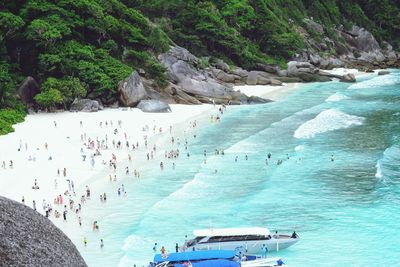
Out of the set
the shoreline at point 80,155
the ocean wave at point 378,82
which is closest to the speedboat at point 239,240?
the shoreline at point 80,155

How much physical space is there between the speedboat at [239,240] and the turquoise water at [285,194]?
2.23ft

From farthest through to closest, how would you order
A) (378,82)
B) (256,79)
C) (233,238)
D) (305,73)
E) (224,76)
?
(305,73) < (378,82) < (256,79) < (224,76) < (233,238)

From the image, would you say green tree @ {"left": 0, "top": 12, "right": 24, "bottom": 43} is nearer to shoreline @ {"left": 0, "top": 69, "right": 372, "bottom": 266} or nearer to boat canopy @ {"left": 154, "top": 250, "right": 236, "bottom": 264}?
shoreline @ {"left": 0, "top": 69, "right": 372, "bottom": 266}

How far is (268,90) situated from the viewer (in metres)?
83.9

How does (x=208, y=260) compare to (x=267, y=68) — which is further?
(x=267, y=68)

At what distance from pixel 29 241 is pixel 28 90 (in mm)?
55411

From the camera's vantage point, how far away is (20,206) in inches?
456

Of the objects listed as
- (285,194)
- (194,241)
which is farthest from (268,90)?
(194,241)

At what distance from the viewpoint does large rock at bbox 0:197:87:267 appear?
10273 millimetres

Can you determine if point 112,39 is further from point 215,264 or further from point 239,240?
point 215,264

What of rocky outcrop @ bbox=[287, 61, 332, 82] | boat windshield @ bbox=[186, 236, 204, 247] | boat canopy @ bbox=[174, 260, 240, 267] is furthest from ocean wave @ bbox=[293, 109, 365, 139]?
boat canopy @ bbox=[174, 260, 240, 267]

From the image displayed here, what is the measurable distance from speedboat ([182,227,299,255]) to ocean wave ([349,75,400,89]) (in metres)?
62.5

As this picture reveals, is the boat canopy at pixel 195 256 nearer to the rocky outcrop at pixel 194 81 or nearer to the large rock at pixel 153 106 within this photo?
the large rock at pixel 153 106

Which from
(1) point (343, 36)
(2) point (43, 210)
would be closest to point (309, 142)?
(2) point (43, 210)
